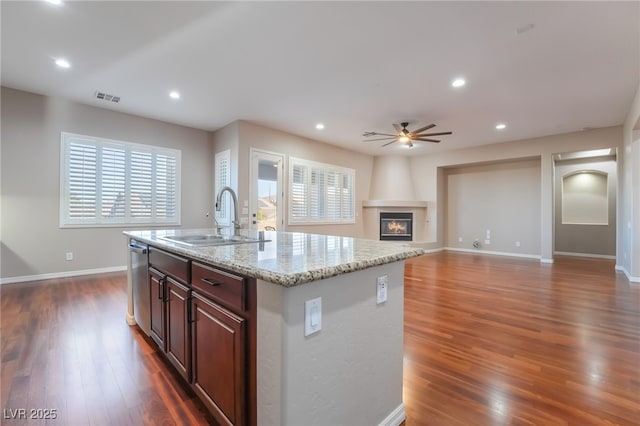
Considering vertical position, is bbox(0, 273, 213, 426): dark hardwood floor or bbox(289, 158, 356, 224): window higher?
bbox(289, 158, 356, 224): window

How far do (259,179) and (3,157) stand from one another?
3.70m

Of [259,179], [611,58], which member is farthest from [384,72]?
[259,179]

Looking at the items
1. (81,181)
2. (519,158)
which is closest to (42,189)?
(81,181)

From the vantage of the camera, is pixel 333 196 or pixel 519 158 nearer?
pixel 519 158

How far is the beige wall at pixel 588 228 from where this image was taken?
7105 millimetres

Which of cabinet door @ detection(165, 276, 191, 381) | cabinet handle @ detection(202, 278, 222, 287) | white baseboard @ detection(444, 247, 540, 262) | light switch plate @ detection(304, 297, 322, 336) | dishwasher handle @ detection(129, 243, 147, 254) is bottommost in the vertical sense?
white baseboard @ detection(444, 247, 540, 262)

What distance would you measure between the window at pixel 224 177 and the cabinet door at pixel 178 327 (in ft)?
12.7

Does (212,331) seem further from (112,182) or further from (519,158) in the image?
(519,158)

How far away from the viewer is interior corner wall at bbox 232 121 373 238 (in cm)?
550

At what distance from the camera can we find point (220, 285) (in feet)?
4.28

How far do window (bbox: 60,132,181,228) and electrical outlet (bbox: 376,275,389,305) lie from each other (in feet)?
17.5

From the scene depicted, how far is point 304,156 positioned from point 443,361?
530 cm

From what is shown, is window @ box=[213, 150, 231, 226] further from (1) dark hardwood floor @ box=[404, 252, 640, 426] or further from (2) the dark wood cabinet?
(2) the dark wood cabinet

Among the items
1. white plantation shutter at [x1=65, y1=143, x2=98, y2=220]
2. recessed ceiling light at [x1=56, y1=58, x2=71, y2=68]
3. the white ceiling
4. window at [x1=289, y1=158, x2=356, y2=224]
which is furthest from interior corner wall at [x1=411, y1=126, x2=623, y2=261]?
recessed ceiling light at [x1=56, y1=58, x2=71, y2=68]
